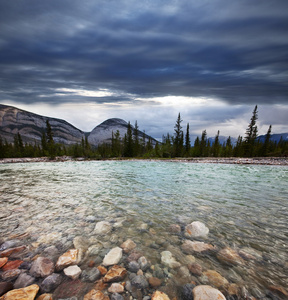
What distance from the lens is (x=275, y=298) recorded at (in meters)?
2.04

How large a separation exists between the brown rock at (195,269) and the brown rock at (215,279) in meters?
0.10

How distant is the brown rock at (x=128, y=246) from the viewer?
122 inches

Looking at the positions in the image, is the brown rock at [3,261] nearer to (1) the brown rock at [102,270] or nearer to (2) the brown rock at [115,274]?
(1) the brown rock at [102,270]

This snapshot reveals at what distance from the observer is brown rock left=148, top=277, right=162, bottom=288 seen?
7.32ft

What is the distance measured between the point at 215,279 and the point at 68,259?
255 centimetres

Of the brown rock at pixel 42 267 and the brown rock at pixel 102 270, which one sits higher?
the brown rock at pixel 42 267

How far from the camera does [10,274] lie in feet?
7.79

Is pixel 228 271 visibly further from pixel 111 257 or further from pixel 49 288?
pixel 49 288

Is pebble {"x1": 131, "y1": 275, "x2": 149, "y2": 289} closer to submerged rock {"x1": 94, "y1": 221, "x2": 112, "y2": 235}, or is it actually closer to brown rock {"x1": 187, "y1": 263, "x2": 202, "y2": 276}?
brown rock {"x1": 187, "y1": 263, "x2": 202, "y2": 276}

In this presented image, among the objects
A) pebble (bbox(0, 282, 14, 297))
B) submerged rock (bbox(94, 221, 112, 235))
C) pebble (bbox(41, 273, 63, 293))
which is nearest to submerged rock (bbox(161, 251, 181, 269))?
submerged rock (bbox(94, 221, 112, 235))

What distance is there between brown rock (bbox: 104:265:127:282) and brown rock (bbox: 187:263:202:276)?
1135 mm

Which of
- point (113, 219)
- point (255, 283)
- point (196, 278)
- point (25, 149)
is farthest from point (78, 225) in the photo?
point (25, 149)

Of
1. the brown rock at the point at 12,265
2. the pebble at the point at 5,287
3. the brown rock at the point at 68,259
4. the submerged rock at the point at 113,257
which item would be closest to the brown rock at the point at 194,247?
the submerged rock at the point at 113,257

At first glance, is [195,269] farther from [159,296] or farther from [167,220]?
[167,220]
